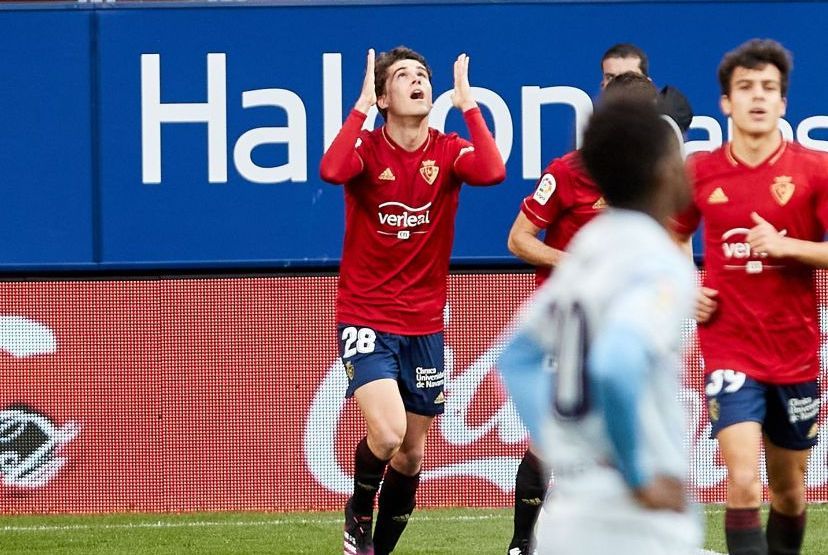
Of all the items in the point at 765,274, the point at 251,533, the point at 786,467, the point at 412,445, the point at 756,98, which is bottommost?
the point at 251,533

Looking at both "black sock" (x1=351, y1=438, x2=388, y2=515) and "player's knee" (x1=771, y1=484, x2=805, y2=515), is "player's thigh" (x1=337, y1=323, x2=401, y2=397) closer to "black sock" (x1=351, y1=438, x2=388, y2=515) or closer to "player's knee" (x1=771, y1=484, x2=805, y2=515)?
"black sock" (x1=351, y1=438, x2=388, y2=515)

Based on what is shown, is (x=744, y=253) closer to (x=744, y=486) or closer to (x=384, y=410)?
(x=744, y=486)

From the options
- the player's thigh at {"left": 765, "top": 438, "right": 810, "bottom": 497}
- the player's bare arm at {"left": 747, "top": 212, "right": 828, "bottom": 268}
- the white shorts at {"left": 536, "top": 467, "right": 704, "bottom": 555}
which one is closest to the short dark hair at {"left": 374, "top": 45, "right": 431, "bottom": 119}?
the player's bare arm at {"left": 747, "top": 212, "right": 828, "bottom": 268}

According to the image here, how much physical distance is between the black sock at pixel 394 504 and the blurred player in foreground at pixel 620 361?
3.71 m

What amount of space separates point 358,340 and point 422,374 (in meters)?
0.32

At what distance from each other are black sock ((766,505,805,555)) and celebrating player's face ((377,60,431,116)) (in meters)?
2.37

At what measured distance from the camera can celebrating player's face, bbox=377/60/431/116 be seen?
24.0 feet

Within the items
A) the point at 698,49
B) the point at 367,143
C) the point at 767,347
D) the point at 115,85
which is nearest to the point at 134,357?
the point at 115,85

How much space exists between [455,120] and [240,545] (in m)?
2.96

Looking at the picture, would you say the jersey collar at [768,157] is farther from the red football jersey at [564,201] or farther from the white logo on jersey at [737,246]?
the red football jersey at [564,201]

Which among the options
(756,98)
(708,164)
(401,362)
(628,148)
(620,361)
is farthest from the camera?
(401,362)

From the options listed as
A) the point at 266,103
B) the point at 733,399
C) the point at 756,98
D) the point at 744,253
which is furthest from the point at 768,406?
the point at 266,103

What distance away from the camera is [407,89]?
732cm

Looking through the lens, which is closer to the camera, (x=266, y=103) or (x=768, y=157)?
(x=768, y=157)
